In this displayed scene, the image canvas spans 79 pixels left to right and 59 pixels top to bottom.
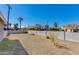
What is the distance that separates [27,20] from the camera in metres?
16.7

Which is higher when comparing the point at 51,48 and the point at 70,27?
the point at 70,27

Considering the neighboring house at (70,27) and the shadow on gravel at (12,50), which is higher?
the neighboring house at (70,27)

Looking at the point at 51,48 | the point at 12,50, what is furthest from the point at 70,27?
the point at 12,50

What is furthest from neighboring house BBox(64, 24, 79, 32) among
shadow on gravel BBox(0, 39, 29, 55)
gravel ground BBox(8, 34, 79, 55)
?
shadow on gravel BBox(0, 39, 29, 55)

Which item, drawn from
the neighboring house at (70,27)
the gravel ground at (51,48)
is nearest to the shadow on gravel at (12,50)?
the gravel ground at (51,48)

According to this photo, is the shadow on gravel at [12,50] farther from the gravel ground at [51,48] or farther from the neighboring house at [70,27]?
the neighboring house at [70,27]

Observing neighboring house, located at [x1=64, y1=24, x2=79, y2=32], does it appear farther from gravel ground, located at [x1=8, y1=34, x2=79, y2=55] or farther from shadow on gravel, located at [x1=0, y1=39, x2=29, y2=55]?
shadow on gravel, located at [x1=0, y1=39, x2=29, y2=55]

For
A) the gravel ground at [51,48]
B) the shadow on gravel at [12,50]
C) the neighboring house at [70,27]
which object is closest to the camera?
the shadow on gravel at [12,50]

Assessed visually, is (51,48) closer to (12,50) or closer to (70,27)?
(12,50)

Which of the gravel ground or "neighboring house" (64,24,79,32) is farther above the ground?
"neighboring house" (64,24,79,32)

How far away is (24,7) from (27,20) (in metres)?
2.97

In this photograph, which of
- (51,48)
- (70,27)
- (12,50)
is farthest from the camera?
(70,27)
